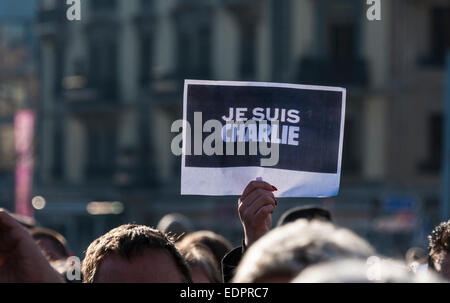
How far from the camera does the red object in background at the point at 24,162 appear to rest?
1364 inches

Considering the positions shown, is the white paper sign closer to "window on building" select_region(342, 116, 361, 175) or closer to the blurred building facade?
"window on building" select_region(342, 116, 361, 175)

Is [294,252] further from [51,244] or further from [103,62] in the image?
[103,62]

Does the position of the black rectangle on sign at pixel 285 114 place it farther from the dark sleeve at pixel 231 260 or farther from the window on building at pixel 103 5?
the window on building at pixel 103 5

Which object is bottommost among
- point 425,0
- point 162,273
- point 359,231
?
point 359,231

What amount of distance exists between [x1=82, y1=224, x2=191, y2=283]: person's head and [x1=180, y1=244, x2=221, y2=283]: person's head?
4.84 ft

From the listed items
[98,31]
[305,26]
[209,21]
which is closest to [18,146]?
[98,31]

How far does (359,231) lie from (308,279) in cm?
2426

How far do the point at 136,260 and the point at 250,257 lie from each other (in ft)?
2.72

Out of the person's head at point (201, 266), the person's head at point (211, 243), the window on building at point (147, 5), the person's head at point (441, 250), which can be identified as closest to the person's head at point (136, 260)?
the person's head at point (441, 250)

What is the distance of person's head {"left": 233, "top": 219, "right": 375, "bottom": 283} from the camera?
7.16 feet

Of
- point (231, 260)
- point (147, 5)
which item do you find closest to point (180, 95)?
point (147, 5)

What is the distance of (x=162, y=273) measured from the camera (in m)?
3.09

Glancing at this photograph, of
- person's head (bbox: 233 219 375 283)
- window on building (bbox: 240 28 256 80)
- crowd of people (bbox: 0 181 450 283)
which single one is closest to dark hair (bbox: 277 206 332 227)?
crowd of people (bbox: 0 181 450 283)
